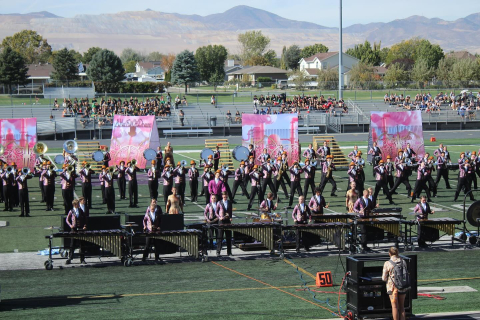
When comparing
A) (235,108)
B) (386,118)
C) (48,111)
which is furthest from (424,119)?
(48,111)

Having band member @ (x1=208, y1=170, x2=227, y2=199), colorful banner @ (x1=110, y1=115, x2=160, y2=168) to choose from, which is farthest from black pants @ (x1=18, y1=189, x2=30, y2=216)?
colorful banner @ (x1=110, y1=115, x2=160, y2=168)

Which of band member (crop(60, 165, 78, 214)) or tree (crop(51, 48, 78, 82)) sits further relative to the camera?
tree (crop(51, 48, 78, 82))

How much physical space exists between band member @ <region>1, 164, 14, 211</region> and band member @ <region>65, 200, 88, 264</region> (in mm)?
7225

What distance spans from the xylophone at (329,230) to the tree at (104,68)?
59.9 meters

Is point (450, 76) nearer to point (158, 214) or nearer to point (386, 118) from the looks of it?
point (386, 118)

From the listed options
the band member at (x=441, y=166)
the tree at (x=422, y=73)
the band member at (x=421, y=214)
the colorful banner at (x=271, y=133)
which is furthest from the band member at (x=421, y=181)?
the tree at (x=422, y=73)

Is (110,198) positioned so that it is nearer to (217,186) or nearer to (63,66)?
(217,186)

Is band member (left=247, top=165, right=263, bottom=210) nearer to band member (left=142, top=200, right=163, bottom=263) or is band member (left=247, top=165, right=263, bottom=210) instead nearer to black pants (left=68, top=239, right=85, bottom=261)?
band member (left=142, top=200, right=163, bottom=263)

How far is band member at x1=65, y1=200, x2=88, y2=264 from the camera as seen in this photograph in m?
13.9

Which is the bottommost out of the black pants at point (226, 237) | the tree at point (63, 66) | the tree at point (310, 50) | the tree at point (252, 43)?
the black pants at point (226, 237)

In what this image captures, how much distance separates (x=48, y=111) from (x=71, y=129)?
944 centimetres

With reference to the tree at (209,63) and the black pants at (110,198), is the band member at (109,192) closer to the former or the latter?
the black pants at (110,198)

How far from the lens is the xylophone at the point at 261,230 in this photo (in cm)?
1434

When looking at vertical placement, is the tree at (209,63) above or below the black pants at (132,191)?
above
